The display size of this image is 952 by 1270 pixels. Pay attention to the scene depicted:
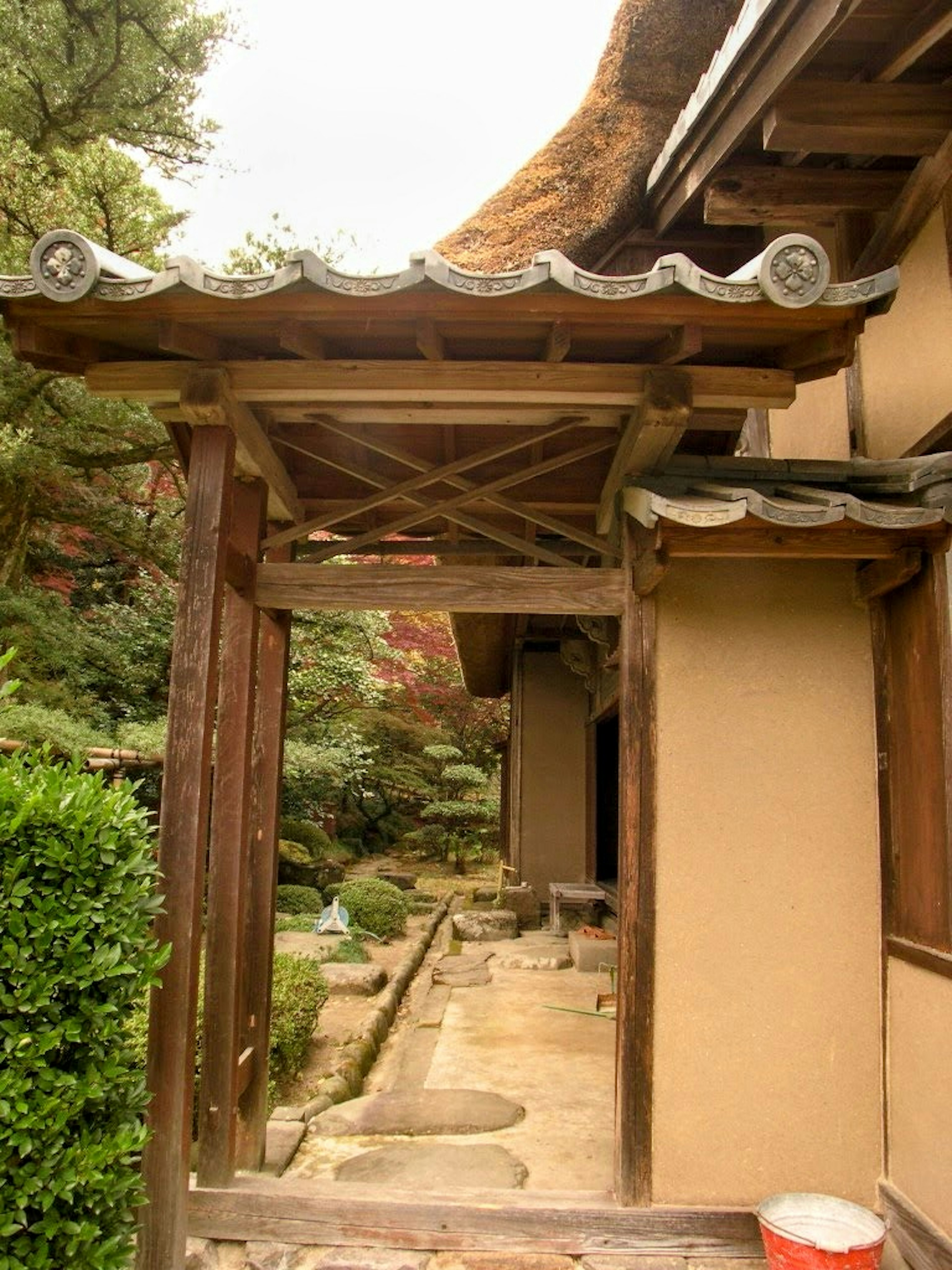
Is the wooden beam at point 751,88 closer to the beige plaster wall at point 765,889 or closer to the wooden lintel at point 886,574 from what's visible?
the wooden lintel at point 886,574

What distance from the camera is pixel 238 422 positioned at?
11.7ft

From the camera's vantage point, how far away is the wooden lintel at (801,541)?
3.32 meters

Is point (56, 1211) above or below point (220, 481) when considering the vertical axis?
below

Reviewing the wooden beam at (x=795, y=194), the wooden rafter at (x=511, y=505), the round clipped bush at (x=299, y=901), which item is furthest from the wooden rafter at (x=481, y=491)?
the round clipped bush at (x=299, y=901)

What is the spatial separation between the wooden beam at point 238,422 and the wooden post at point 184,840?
0.32 ft

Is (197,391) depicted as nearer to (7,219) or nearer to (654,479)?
(654,479)

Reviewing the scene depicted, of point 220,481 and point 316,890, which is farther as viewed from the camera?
point 316,890

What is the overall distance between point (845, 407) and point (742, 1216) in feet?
11.8

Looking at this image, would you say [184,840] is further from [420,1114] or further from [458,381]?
[420,1114]

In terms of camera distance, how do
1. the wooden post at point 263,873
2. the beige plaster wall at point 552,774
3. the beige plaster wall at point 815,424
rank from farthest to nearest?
the beige plaster wall at point 552,774 → the beige plaster wall at point 815,424 → the wooden post at point 263,873

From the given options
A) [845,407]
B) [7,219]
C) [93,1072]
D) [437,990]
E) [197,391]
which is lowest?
[437,990]

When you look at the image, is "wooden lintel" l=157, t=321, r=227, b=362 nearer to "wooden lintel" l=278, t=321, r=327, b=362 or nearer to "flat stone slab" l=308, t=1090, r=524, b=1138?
"wooden lintel" l=278, t=321, r=327, b=362

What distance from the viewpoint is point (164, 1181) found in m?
3.03

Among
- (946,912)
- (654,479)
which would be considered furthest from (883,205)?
(946,912)
